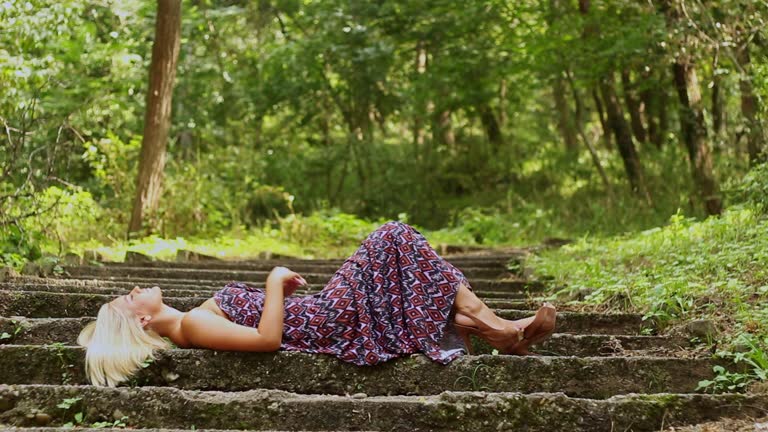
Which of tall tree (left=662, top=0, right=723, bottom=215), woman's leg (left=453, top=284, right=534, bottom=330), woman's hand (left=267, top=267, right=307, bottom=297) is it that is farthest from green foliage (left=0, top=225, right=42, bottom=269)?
tall tree (left=662, top=0, right=723, bottom=215)

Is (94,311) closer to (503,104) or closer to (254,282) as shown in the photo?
(254,282)

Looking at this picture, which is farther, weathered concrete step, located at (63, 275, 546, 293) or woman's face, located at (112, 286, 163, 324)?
weathered concrete step, located at (63, 275, 546, 293)

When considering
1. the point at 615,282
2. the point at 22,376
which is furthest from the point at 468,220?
the point at 22,376

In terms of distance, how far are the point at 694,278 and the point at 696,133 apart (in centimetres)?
702

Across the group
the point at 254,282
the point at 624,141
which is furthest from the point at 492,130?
the point at 254,282

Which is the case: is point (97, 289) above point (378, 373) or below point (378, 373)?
above

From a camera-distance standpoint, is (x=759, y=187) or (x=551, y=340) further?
(x=759, y=187)

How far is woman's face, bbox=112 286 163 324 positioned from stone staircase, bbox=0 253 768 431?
27 centimetres

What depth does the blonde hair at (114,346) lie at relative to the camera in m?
3.43

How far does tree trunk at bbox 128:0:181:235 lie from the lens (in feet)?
32.9

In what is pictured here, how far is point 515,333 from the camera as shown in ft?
13.0

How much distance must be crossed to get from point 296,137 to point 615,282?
1339cm

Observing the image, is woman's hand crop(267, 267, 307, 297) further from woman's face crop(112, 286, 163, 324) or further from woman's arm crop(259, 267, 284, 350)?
woman's face crop(112, 286, 163, 324)

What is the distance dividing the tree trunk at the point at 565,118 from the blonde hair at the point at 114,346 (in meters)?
12.9
